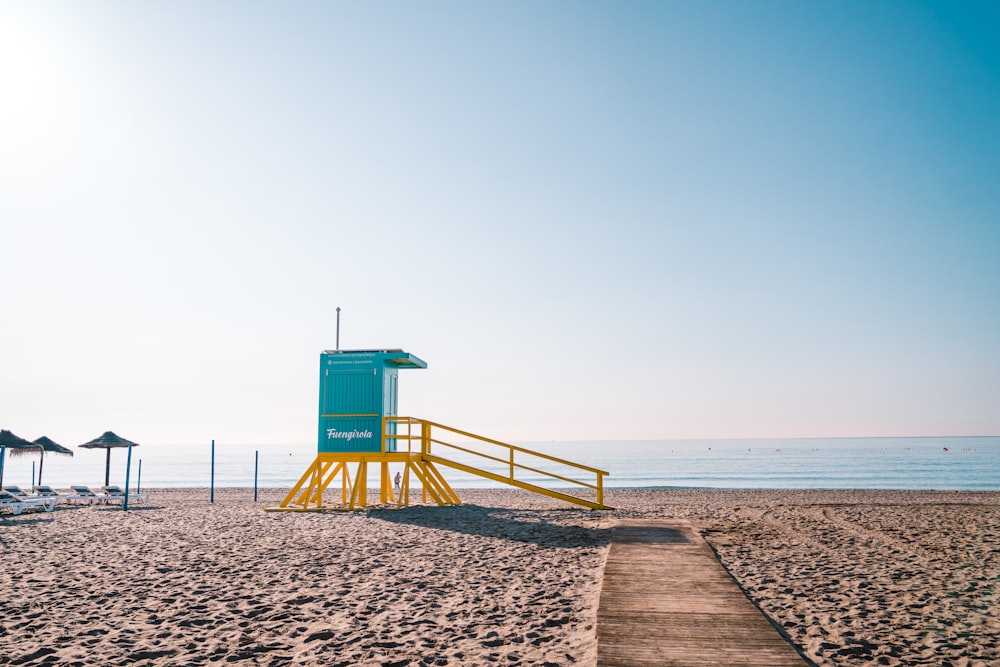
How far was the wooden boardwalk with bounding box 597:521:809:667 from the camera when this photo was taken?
465 centimetres

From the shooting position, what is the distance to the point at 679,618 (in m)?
5.62

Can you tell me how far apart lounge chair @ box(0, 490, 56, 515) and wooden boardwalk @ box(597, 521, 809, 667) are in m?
15.2

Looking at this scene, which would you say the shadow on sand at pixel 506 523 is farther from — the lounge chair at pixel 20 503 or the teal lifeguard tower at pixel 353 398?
the lounge chair at pixel 20 503

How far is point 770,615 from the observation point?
20.2 feet

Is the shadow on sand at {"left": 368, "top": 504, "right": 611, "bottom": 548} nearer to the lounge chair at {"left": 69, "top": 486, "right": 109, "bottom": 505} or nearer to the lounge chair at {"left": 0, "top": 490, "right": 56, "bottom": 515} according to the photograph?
the lounge chair at {"left": 0, "top": 490, "right": 56, "bottom": 515}

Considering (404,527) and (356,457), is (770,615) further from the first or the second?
(356,457)

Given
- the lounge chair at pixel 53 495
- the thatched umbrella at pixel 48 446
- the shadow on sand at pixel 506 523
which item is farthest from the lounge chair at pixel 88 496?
the shadow on sand at pixel 506 523

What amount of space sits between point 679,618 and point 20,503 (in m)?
17.1

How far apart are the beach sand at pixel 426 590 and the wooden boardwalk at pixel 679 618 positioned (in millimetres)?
273

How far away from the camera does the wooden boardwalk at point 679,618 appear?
4.65m

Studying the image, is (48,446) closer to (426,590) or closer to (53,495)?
(53,495)

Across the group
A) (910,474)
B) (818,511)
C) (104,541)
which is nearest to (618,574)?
(104,541)

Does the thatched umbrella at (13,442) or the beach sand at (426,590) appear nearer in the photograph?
the beach sand at (426,590)

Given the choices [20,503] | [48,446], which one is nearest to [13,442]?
[48,446]
